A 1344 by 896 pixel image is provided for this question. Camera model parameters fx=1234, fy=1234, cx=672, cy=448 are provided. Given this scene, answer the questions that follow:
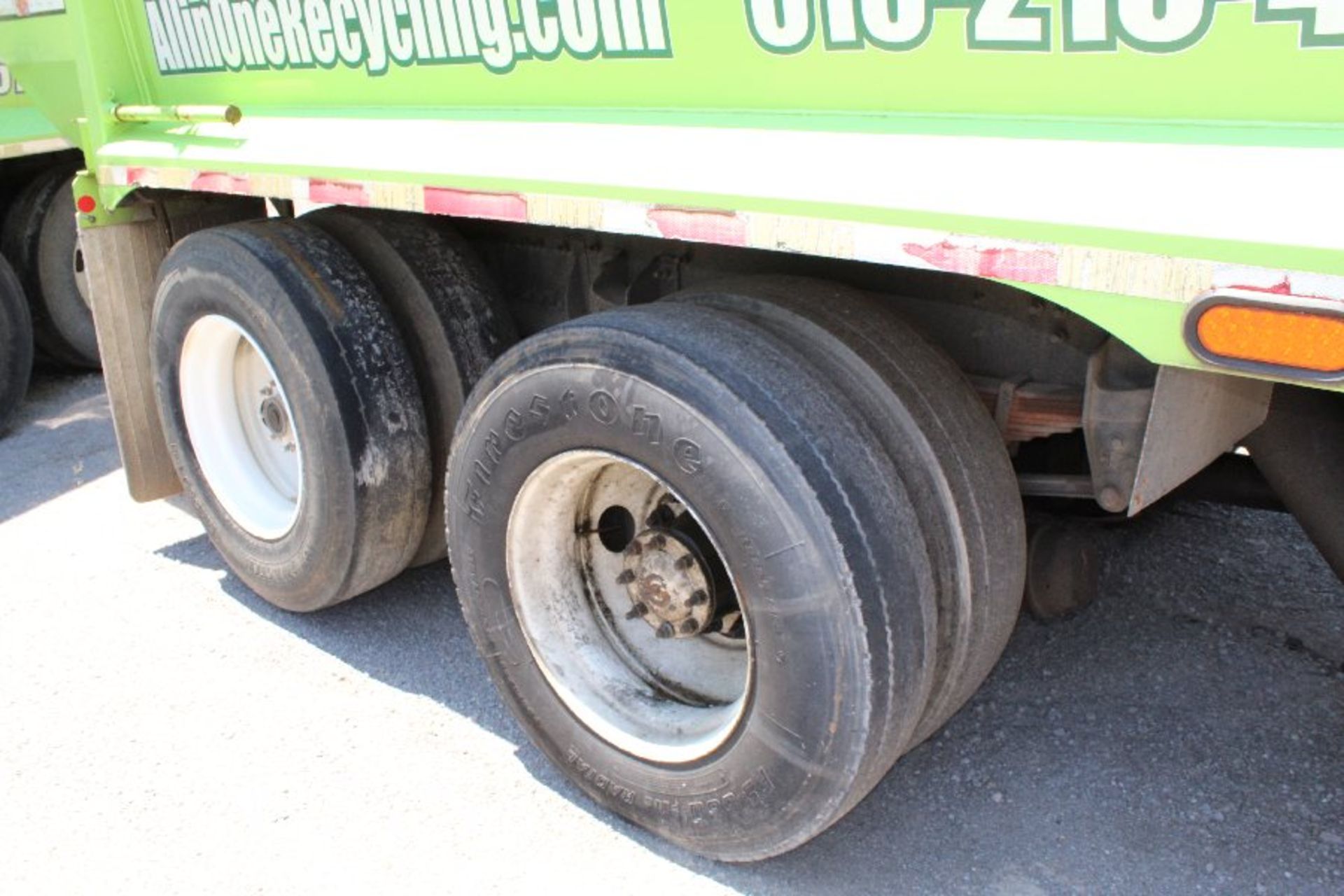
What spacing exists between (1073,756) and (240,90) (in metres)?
2.70

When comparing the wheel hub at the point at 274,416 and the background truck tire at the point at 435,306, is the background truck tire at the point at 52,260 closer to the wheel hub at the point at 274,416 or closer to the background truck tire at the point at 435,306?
the wheel hub at the point at 274,416

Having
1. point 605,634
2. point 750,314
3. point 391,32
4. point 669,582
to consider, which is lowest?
point 605,634

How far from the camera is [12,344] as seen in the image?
5.58 m

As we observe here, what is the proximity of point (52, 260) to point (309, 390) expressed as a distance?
3714mm

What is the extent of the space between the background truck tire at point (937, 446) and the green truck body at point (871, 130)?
0.35 m

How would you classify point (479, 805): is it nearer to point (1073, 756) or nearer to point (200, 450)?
point (1073, 756)

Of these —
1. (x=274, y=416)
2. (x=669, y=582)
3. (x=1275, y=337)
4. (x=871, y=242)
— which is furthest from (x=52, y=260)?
(x=1275, y=337)

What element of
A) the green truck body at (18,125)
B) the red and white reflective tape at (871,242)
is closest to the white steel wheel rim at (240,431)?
the red and white reflective tape at (871,242)

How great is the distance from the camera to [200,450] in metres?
3.86

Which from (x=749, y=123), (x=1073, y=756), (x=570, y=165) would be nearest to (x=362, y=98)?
(x=570, y=165)

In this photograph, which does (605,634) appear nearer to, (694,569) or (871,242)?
(694,569)

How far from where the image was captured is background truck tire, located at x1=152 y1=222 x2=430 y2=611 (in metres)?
3.19

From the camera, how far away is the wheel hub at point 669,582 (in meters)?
2.59

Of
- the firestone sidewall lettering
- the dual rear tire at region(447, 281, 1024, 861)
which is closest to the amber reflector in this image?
the dual rear tire at region(447, 281, 1024, 861)
